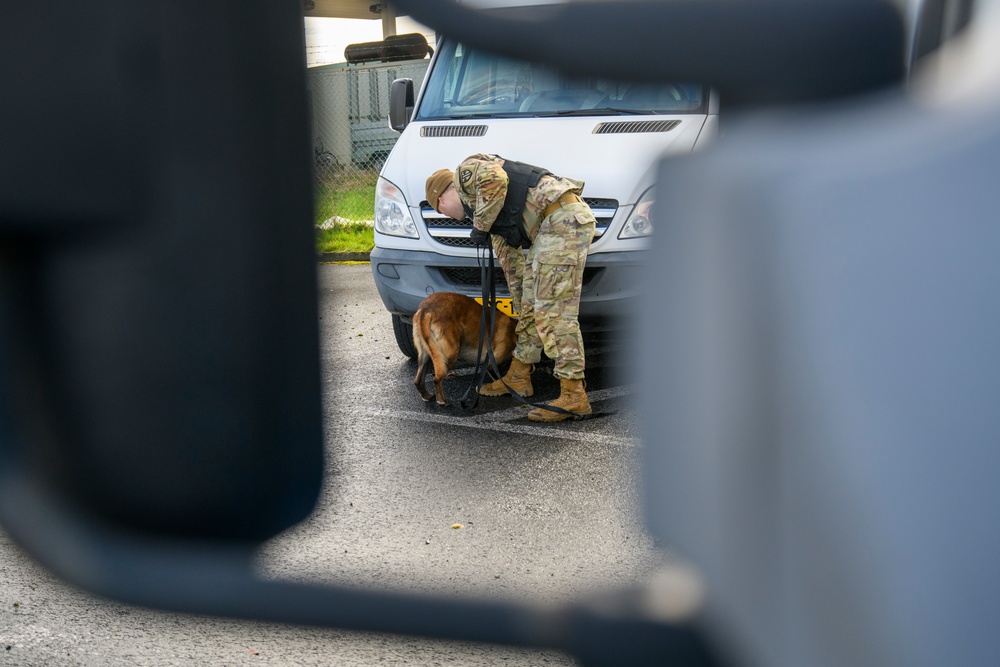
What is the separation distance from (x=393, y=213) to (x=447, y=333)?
811 mm

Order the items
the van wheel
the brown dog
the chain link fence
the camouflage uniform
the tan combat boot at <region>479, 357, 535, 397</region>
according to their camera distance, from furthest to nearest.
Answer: the van wheel, the tan combat boot at <region>479, 357, 535, 397</region>, the brown dog, the camouflage uniform, the chain link fence

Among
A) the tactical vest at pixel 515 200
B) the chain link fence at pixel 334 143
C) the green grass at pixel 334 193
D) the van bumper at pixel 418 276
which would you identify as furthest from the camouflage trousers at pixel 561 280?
the green grass at pixel 334 193

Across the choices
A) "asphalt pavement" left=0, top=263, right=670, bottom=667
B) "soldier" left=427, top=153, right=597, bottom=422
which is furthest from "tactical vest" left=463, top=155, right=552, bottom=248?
"asphalt pavement" left=0, top=263, right=670, bottom=667

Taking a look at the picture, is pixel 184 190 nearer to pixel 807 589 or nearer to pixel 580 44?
pixel 580 44

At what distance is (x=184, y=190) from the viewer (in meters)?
0.68

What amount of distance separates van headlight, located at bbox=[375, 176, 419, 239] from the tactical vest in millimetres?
784

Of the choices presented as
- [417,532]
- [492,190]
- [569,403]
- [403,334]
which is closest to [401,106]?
[492,190]

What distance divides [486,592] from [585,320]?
4.27 m

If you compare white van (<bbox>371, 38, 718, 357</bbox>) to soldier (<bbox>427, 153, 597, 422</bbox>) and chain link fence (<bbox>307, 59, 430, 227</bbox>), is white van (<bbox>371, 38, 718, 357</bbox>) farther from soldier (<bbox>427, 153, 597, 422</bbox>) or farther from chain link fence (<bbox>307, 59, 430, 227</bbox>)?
chain link fence (<bbox>307, 59, 430, 227</bbox>)

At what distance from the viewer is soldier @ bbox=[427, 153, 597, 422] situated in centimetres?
479

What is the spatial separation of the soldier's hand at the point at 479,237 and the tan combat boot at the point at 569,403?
0.80 meters

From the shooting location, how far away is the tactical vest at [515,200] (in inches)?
190

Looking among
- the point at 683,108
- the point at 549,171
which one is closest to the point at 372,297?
the point at 549,171

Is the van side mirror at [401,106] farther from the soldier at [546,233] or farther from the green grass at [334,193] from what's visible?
the green grass at [334,193]
